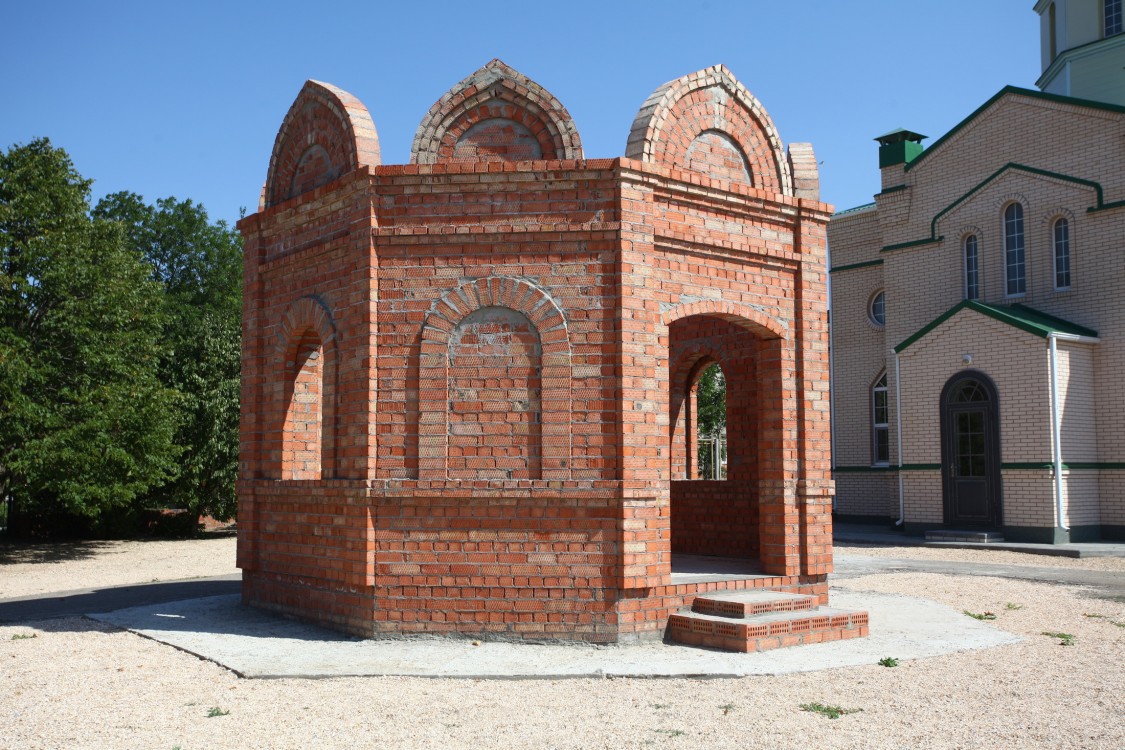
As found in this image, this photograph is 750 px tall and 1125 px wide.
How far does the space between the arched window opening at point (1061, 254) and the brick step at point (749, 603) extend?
13.4 m

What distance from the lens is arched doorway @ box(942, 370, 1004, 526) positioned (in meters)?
18.4

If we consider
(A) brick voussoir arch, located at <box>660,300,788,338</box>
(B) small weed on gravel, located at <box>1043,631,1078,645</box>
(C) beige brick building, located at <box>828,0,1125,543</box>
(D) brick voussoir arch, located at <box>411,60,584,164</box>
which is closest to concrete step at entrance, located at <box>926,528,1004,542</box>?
(C) beige brick building, located at <box>828,0,1125,543</box>

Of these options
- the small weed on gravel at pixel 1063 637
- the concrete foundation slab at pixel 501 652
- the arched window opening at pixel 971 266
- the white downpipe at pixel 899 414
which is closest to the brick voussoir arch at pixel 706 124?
the concrete foundation slab at pixel 501 652

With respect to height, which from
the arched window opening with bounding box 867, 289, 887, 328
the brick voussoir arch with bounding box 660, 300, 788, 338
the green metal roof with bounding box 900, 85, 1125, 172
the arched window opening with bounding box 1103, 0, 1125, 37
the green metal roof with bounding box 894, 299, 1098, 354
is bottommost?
the brick voussoir arch with bounding box 660, 300, 788, 338

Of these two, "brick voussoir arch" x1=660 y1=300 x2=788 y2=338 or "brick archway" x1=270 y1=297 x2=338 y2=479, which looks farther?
"brick archway" x1=270 y1=297 x2=338 y2=479

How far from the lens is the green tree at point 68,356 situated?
16281mm

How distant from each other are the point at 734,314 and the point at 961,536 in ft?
38.5

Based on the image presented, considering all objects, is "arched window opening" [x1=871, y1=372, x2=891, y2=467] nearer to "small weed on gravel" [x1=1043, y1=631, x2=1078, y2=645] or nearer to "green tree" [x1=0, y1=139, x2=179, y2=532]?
"small weed on gravel" [x1=1043, y1=631, x2=1078, y2=645]

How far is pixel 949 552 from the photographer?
17.3 meters

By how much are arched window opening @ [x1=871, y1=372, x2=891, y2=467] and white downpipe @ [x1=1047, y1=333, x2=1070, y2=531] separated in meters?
5.67

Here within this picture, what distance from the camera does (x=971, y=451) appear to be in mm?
18859


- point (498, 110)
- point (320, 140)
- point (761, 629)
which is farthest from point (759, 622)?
point (320, 140)

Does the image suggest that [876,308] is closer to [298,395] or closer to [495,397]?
[298,395]

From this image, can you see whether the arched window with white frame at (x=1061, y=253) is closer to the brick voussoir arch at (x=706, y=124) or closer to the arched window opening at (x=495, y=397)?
the brick voussoir arch at (x=706, y=124)
